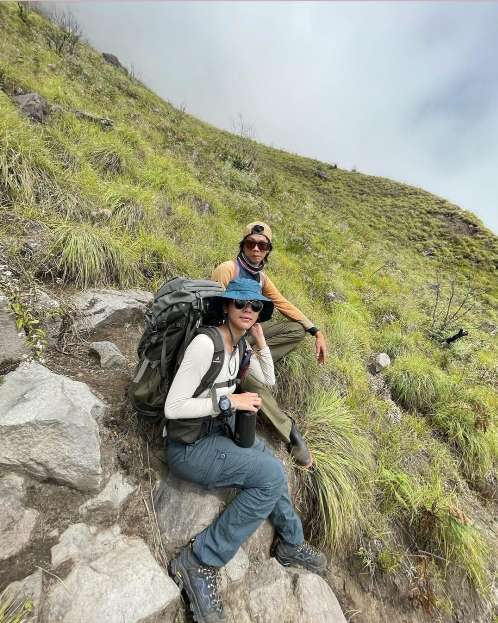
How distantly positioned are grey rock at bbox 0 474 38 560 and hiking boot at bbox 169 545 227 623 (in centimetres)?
98

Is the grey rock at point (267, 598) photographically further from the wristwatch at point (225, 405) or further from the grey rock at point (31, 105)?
the grey rock at point (31, 105)

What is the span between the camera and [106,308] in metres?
4.04

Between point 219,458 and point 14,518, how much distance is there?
130 centimetres

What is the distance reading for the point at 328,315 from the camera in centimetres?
778

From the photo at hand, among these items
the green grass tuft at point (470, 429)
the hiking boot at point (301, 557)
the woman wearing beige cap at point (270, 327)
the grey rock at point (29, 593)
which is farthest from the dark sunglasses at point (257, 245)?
the green grass tuft at point (470, 429)

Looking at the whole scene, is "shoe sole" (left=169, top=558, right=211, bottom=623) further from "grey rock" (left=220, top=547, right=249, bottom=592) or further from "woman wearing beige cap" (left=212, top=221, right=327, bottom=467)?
"woman wearing beige cap" (left=212, top=221, right=327, bottom=467)

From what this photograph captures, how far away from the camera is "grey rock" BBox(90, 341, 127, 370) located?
3.44 metres

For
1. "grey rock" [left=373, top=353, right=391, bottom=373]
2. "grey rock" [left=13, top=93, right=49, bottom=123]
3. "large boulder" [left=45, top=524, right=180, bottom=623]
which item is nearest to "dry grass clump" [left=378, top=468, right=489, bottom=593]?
"grey rock" [left=373, top=353, right=391, bottom=373]

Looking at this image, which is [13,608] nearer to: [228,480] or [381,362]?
[228,480]

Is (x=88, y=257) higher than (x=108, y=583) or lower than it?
higher

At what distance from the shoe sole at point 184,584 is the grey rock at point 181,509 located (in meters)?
0.13

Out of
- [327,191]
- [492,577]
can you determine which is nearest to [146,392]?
[492,577]

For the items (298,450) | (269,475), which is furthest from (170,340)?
(298,450)

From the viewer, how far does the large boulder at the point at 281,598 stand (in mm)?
2574
